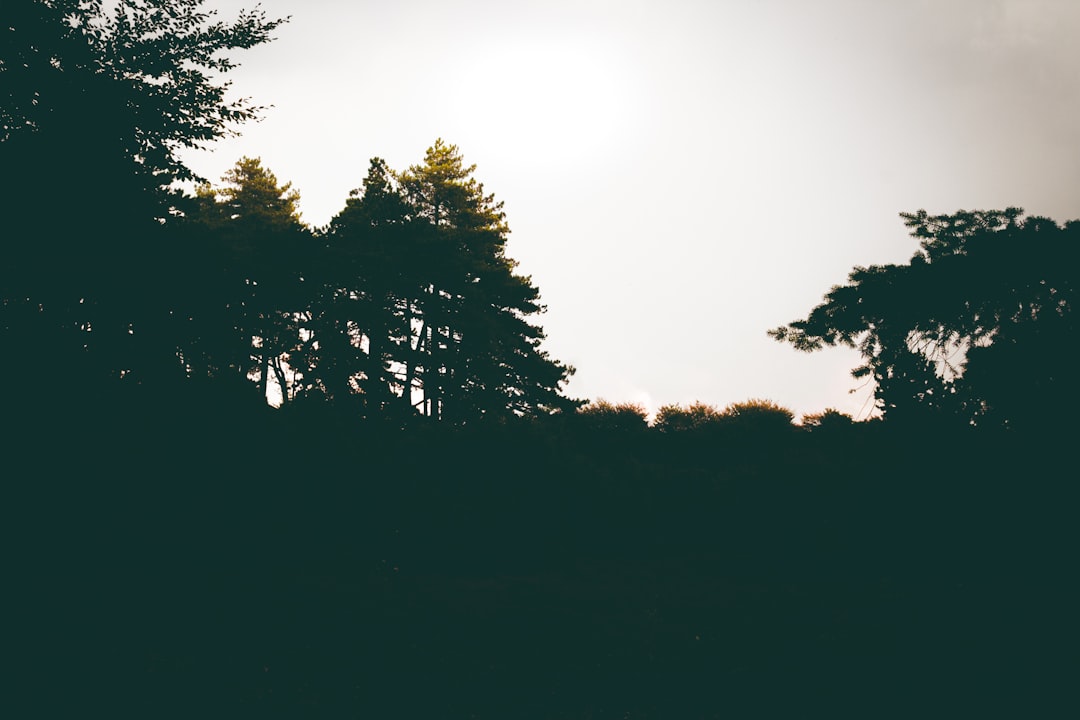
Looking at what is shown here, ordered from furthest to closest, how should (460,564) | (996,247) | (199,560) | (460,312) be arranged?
(460,312) → (996,247) → (460,564) → (199,560)

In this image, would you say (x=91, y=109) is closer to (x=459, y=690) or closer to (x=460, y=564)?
(x=460, y=564)

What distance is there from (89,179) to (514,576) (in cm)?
1171

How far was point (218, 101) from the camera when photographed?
14.2 metres

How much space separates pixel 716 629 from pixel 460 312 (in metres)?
19.8

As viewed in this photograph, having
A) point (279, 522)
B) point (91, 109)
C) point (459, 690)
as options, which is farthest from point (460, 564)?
point (91, 109)

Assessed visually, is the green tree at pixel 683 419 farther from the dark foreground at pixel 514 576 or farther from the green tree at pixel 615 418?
the dark foreground at pixel 514 576

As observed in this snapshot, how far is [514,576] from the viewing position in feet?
34.8

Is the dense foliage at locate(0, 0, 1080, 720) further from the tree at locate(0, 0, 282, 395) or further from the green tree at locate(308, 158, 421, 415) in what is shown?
the green tree at locate(308, 158, 421, 415)

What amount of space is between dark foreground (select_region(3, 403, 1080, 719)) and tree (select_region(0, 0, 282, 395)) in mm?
3307

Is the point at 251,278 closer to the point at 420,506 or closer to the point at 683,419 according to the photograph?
the point at 420,506

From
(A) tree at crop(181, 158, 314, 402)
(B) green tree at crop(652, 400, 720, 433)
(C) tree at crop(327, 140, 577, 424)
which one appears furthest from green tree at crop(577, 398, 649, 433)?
(A) tree at crop(181, 158, 314, 402)

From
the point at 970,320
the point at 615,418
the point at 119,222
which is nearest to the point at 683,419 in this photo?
the point at 615,418

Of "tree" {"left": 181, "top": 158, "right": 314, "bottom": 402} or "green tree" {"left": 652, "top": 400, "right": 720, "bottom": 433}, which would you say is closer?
"tree" {"left": 181, "top": 158, "right": 314, "bottom": 402}

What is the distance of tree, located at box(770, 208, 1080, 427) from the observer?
11.5 metres
